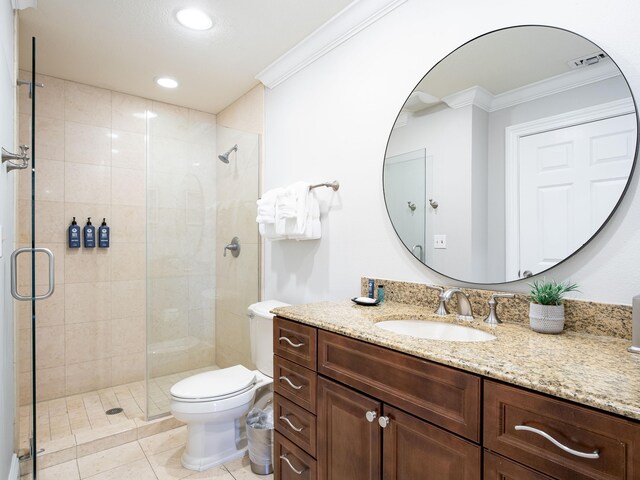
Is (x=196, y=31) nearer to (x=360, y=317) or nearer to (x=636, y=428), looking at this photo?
(x=360, y=317)

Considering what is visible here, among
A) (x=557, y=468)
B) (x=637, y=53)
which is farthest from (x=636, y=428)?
(x=637, y=53)

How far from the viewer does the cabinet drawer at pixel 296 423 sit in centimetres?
139

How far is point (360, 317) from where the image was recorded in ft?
4.67

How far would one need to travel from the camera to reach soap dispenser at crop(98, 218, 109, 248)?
295 centimetres

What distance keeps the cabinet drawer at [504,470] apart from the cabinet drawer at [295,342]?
0.66 meters

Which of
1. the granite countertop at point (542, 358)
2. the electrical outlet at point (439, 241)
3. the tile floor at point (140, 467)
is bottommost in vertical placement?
the tile floor at point (140, 467)

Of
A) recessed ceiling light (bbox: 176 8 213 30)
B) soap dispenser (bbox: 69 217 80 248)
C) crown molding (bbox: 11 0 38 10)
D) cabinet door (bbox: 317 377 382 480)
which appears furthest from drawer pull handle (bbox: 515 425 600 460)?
soap dispenser (bbox: 69 217 80 248)

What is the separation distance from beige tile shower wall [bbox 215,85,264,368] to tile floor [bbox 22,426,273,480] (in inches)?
29.6

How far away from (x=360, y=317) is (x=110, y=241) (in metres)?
2.51

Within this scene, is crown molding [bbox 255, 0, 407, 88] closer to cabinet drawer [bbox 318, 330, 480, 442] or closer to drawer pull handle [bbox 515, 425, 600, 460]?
cabinet drawer [bbox 318, 330, 480, 442]

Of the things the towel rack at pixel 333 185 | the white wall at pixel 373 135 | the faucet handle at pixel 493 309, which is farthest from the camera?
the towel rack at pixel 333 185

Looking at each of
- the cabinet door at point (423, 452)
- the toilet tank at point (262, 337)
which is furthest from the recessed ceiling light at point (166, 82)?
the cabinet door at point (423, 452)

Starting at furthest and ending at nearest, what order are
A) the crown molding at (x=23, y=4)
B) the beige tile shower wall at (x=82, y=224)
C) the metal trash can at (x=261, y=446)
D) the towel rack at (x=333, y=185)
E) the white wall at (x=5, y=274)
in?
the beige tile shower wall at (x=82, y=224) → the towel rack at (x=333, y=185) → the metal trash can at (x=261, y=446) → the crown molding at (x=23, y=4) → the white wall at (x=5, y=274)

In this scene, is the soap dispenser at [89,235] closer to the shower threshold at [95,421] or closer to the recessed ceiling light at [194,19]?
the shower threshold at [95,421]
